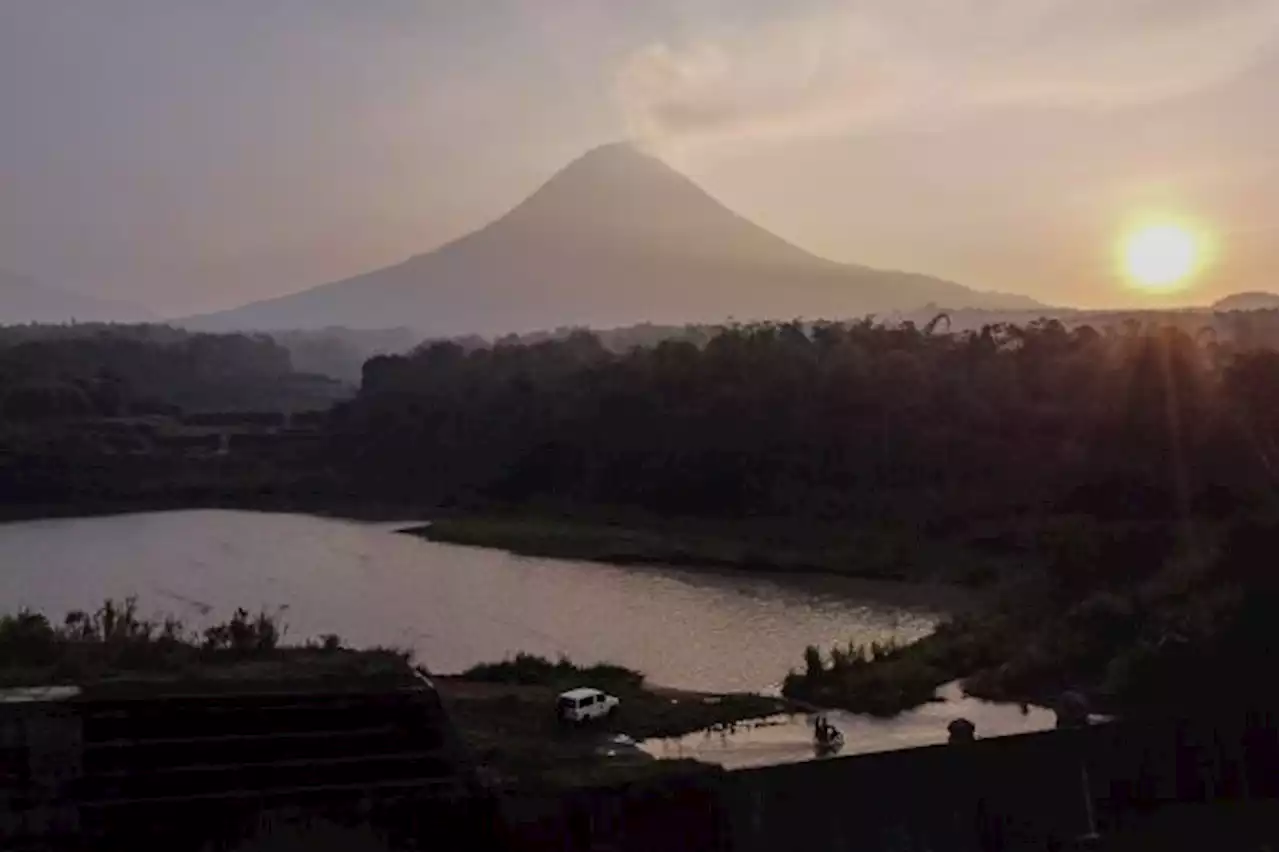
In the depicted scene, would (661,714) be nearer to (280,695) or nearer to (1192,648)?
(1192,648)

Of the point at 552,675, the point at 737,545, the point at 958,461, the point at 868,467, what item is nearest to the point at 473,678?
the point at 552,675

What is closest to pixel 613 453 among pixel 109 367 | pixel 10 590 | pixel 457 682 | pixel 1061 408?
pixel 1061 408

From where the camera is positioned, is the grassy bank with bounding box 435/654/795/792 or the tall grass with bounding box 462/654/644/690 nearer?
the grassy bank with bounding box 435/654/795/792

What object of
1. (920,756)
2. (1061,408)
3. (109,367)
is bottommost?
(920,756)

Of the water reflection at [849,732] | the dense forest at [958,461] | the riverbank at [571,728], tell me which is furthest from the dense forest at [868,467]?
the riverbank at [571,728]

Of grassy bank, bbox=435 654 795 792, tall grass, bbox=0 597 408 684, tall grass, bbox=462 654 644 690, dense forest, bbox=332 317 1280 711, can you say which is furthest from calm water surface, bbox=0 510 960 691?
tall grass, bbox=0 597 408 684

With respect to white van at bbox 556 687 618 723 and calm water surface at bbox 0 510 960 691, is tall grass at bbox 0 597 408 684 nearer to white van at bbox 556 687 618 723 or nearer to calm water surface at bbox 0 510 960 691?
calm water surface at bbox 0 510 960 691
